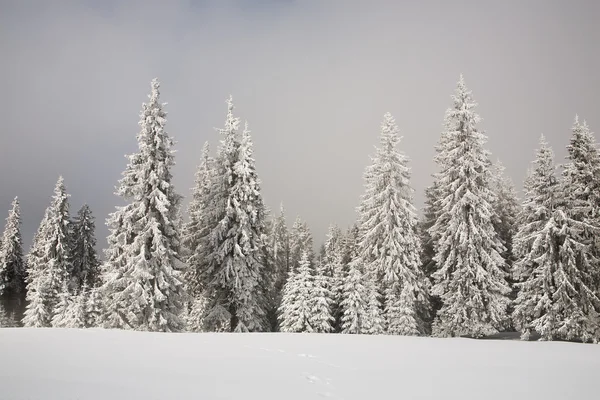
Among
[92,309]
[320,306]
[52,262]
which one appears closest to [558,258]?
[320,306]

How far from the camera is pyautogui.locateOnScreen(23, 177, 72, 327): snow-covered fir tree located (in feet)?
137

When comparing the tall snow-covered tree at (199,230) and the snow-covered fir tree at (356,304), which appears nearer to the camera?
the tall snow-covered tree at (199,230)

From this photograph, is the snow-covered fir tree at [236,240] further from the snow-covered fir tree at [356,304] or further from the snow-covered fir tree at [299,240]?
the snow-covered fir tree at [299,240]

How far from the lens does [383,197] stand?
33594 millimetres

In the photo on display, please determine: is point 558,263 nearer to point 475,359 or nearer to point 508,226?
point 508,226

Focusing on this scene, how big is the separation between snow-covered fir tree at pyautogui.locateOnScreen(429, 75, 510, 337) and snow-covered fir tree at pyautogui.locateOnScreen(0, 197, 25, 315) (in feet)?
172

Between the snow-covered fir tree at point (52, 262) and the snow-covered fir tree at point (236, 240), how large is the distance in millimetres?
21629

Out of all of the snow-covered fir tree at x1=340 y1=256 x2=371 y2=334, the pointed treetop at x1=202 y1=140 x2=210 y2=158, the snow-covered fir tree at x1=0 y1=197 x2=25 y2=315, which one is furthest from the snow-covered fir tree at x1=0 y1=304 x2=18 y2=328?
the snow-covered fir tree at x1=340 y1=256 x2=371 y2=334

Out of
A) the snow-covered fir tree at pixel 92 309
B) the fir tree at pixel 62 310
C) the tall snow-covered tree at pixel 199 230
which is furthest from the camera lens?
the fir tree at pixel 62 310

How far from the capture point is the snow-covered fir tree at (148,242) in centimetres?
2514

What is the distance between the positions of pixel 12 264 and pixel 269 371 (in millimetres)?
58441

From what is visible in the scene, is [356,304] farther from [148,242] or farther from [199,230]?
[148,242]

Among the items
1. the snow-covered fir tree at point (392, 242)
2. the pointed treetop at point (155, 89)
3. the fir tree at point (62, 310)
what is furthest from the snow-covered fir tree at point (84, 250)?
the snow-covered fir tree at point (392, 242)

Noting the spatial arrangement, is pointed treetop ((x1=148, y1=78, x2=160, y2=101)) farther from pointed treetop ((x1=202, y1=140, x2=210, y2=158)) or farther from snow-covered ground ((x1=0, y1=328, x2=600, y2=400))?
snow-covered ground ((x1=0, y1=328, x2=600, y2=400))
